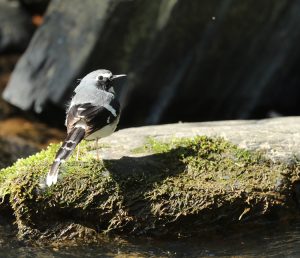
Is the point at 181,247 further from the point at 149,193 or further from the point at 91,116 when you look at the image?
the point at 91,116

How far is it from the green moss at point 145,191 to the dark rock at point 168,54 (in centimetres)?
368

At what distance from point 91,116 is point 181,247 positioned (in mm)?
1429

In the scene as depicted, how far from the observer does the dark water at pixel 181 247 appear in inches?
224

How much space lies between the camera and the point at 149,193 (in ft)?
19.6

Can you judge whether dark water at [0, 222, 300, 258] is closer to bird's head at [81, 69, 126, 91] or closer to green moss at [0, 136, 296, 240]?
green moss at [0, 136, 296, 240]

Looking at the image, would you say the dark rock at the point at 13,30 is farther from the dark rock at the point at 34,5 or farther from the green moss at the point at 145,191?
the green moss at the point at 145,191

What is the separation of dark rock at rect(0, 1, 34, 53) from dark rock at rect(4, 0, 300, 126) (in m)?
2.03

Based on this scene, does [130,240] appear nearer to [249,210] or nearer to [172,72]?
[249,210]

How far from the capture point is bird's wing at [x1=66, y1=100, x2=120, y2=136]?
5.95 meters

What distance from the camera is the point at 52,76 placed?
33.4 feet

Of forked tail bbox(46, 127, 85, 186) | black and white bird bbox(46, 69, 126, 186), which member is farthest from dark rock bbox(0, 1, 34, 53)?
forked tail bbox(46, 127, 85, 186)

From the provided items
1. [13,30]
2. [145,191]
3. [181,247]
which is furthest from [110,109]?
[13,30]

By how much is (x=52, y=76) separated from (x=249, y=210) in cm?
497

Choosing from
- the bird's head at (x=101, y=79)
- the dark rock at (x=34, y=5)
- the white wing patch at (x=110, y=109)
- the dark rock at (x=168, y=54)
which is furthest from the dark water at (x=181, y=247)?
the dark rock at (x=34, y=5)
